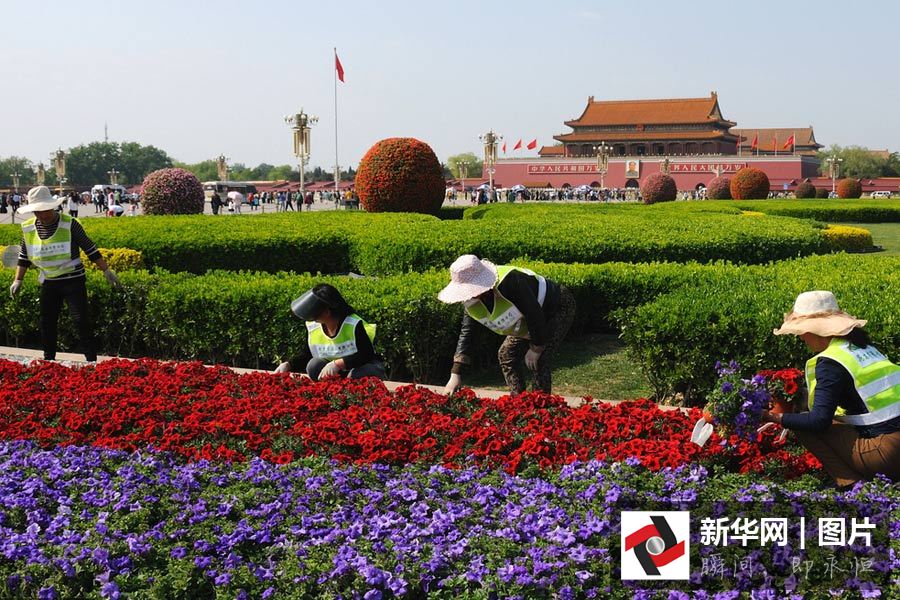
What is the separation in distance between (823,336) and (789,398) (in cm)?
82

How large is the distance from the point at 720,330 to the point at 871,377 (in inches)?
86.7

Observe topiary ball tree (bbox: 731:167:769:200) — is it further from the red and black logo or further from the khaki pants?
the red and black logo

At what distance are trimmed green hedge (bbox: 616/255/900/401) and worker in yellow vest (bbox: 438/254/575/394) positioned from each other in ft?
3.12

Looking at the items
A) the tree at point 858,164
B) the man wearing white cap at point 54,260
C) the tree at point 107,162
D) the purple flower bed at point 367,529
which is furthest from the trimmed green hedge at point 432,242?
the tree at point 107,162

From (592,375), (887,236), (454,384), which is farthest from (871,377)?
(887,236)

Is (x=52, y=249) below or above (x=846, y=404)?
above

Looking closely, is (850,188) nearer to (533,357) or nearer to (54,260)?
(533,357)

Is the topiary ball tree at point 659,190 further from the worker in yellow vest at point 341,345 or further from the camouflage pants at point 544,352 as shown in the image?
the worker in yellow vest at point 341,345

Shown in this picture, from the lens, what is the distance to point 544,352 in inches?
179

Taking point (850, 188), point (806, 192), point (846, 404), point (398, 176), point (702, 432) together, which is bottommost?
point (702, 432)

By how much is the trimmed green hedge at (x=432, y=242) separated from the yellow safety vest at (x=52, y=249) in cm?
393

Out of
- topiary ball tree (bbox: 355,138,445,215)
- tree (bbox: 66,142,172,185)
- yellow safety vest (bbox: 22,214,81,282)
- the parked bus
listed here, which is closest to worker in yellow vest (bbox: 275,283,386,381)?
yellow safety vest (bbox: 22,214,81,282)

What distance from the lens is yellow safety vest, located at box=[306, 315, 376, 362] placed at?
15.3 ft

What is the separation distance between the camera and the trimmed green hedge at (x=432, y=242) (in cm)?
941
